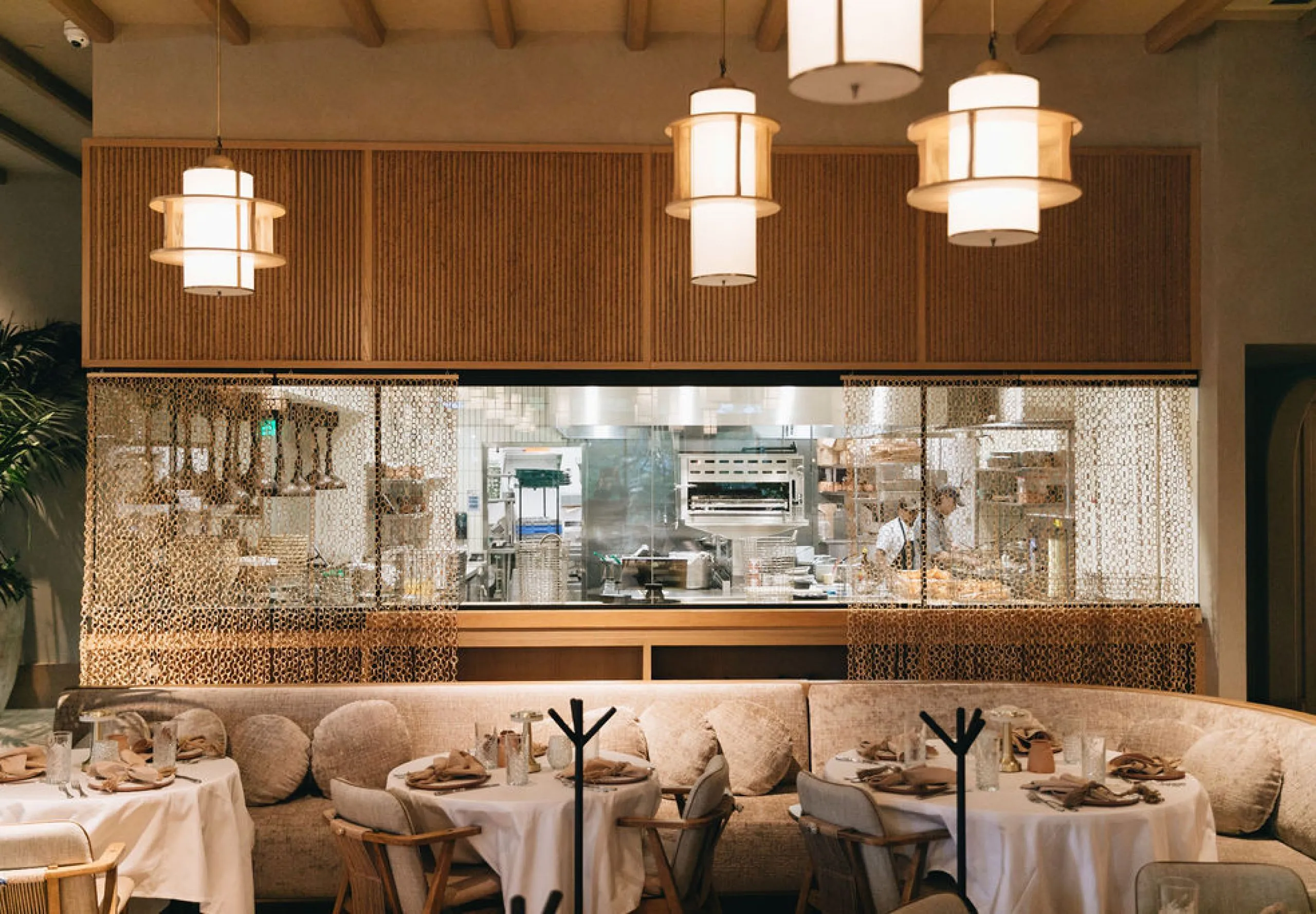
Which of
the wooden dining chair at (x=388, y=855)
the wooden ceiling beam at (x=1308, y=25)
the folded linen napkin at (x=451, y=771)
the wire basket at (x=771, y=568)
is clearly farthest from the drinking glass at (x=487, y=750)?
the wooden ceiling beam at (x=1308, y=25)

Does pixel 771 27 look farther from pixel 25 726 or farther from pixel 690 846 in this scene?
pixel 25 726

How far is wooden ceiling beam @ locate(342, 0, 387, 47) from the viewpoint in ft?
19.4

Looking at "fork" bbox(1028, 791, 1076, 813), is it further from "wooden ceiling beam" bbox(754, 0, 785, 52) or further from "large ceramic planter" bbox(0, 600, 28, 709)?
"large ceramic planter" bbox(0, 600, 28, 709)

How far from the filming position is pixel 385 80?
6.49 meters

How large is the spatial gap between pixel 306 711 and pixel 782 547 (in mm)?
2812

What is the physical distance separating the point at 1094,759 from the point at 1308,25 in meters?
4.30

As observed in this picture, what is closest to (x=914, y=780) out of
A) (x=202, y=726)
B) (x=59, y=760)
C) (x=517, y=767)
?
(x=517, y=767)

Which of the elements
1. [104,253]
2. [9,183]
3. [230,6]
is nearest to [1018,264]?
[230,6]

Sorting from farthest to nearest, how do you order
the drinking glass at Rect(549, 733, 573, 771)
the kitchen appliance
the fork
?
the kitchen appliance < the drinking glass at Rect(549, 733, 573, 771) < the fork

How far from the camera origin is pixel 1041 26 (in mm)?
6219

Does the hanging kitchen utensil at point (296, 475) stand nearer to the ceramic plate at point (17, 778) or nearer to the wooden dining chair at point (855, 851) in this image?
the ceramic plate at point (17, 778)

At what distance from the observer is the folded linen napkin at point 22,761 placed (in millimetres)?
4547

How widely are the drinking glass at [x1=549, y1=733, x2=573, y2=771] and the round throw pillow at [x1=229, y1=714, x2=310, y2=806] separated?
1516 mm

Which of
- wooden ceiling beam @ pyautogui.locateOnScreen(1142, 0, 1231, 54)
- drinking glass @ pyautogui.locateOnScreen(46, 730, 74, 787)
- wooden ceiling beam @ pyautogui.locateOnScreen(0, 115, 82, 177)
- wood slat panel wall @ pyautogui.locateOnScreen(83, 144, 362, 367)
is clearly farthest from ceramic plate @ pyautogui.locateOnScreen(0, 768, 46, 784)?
wooden ceiling beam @ pyautogui.locateOnScreen(1142, 0, 1231, 54)
